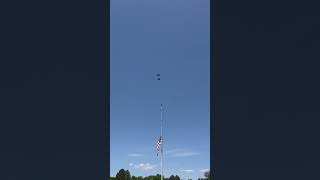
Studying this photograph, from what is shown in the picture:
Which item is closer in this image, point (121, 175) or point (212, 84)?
point (212, 84)

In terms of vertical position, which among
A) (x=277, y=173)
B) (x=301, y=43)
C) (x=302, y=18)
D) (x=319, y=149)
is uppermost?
(x=302, y=18)

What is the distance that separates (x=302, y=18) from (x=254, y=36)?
76 cm

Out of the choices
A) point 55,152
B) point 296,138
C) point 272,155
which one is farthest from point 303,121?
point 55,152

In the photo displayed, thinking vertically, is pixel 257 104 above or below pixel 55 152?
above

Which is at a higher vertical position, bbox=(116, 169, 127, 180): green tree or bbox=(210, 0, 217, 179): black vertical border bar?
bbox=(210, 0, 217, 179): black vertical border bar

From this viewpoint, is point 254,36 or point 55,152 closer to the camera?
point 55,152

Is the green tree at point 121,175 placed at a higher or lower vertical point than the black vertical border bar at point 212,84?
lower

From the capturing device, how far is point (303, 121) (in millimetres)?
5535

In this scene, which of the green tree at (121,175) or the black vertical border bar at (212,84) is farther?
the green tree at (121,175)

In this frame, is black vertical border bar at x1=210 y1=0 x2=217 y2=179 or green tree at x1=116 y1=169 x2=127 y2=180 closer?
black vertical border bar at x1=210 y1=0 x2=217 y2=179

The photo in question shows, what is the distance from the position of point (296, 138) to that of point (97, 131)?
9.90 ft

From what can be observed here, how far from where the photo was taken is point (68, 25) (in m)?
5.74

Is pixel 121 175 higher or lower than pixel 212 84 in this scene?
lower

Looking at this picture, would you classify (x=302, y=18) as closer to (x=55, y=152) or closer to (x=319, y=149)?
(x=319, y=149)
